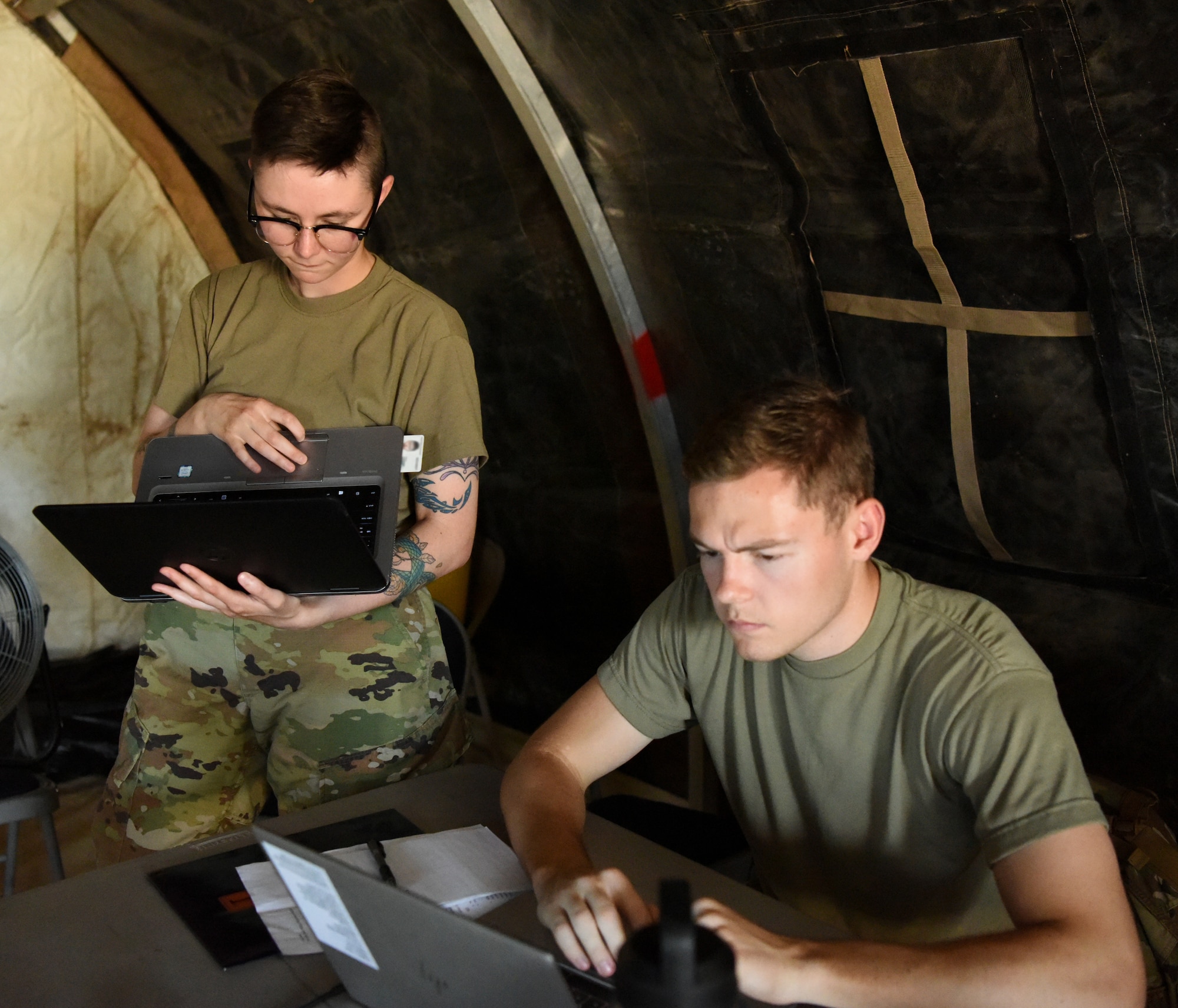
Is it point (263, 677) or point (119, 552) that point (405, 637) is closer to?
point (263, 677)

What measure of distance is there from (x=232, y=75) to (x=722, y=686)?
2.44 m

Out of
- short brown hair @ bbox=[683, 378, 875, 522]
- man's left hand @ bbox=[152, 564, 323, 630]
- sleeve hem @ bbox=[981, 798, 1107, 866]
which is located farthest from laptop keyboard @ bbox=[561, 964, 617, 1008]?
man's left hand @ bbox=[152, 564, 323, 630]

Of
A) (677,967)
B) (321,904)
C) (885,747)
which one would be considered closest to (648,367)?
(885,747)

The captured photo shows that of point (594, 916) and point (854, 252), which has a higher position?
point (854, 252)

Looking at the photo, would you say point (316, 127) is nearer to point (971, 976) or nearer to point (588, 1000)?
point (588, 1000)

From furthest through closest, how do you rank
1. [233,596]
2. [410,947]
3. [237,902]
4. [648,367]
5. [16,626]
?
[648,367] < [16,626] < [233,596] < [237,902] < [410,947]

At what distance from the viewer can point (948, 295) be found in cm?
189

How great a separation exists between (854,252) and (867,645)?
88 centimetres

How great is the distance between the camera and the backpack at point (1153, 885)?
1.91m

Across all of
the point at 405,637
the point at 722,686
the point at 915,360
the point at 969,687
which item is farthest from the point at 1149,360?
the point at 405,637

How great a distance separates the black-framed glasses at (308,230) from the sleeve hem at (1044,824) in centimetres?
117

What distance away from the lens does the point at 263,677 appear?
1702mm

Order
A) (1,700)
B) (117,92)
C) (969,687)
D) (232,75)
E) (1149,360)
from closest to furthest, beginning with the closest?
(969,687), (1149,360), (1,700), (232,75), (117,92)

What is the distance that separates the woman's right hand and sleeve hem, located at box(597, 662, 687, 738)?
1.83 ft
